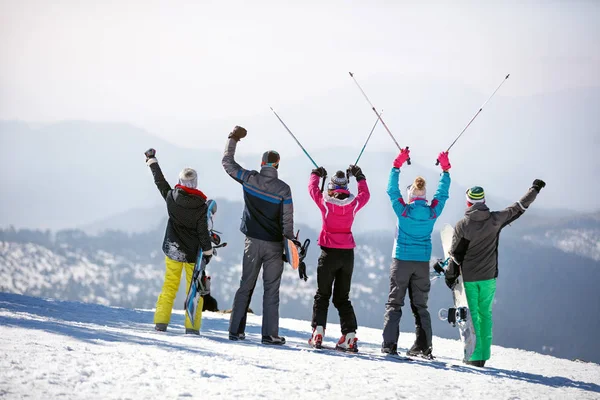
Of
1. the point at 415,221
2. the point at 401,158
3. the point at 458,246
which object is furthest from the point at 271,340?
the point at 401,158

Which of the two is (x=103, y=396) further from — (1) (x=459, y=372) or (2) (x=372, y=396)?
(1) (x=459, y=372)

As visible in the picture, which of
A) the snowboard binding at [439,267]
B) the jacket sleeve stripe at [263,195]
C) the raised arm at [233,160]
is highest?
the raised arm at [233,160]

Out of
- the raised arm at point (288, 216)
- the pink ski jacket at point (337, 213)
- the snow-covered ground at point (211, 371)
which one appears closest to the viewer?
the snow-covered ground at point (211, 371)

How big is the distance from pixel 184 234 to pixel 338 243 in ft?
6.45

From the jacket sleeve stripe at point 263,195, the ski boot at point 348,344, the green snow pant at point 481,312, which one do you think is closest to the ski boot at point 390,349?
the ski boot at point 348,344

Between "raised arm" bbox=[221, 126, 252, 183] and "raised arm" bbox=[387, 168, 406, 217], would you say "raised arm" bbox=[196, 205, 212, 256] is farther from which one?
"raised arm" bbox=[387, 168, 406, 217]

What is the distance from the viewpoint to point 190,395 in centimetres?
554

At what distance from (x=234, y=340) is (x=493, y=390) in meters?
3.30

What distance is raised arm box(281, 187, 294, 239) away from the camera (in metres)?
8.79

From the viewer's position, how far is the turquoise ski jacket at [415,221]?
9.01 meters

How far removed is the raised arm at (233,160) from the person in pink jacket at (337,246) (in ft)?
3.07

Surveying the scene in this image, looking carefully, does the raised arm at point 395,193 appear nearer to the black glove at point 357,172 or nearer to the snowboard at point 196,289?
the black glove at point 357,172

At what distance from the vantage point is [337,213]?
9.16 meters

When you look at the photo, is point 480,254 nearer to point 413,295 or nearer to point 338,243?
point 413,295
